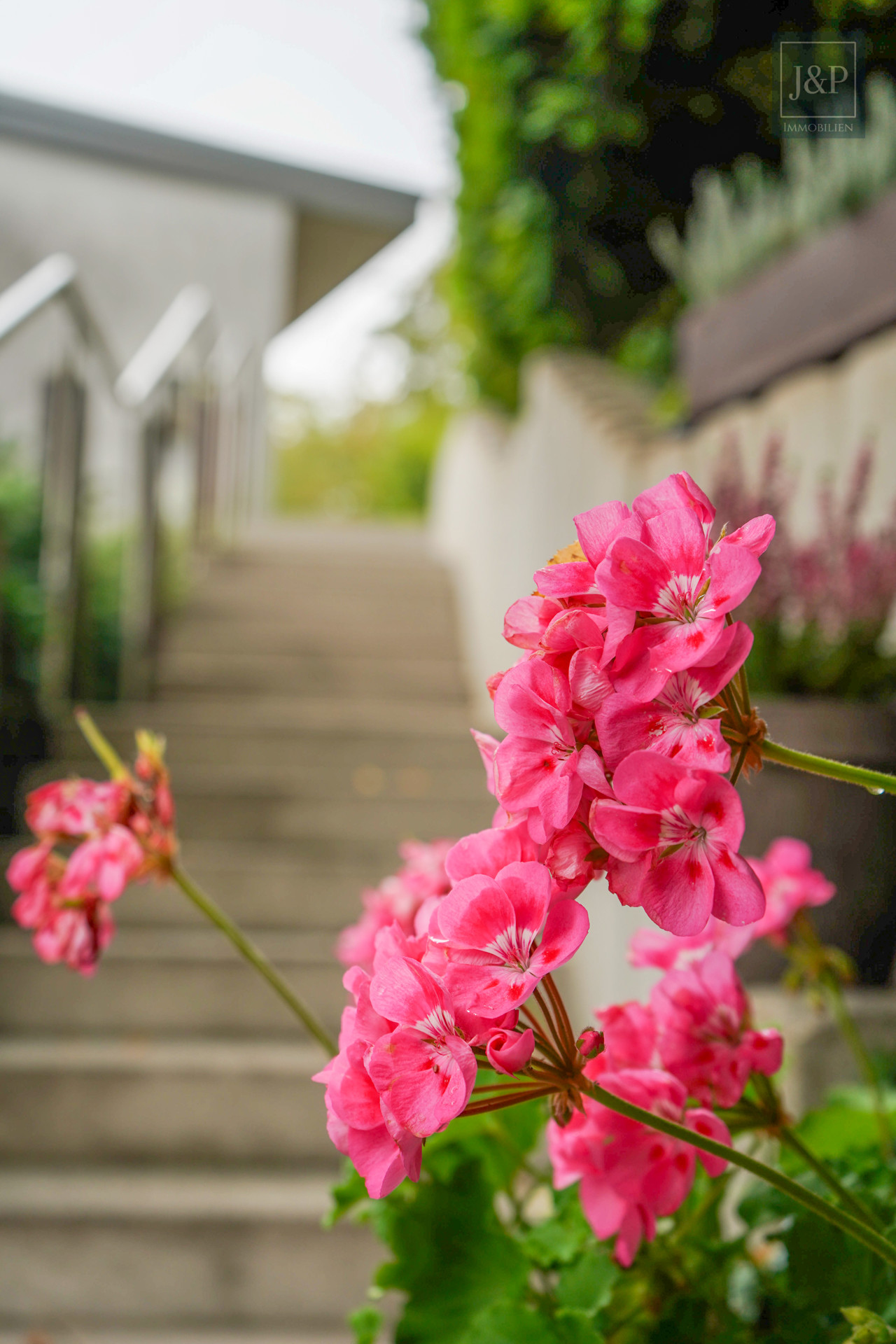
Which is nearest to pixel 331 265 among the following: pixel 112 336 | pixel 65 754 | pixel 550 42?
pixel 112 336

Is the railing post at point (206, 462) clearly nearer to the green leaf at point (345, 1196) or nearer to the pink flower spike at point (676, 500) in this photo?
the green leaf at point (345, 1196)

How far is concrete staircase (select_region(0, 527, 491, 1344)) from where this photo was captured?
5.58ft

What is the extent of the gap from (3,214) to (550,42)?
3.04 metres

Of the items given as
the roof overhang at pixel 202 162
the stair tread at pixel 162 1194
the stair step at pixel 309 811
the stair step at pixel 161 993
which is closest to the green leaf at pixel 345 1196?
the stair tread at pixel 162 1194

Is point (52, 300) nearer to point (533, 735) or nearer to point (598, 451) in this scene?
point (598, 451)

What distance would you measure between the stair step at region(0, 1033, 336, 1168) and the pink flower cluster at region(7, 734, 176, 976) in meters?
1.43

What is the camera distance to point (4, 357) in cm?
244

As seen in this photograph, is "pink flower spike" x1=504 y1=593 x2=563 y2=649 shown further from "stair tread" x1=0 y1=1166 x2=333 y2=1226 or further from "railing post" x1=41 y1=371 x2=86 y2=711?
"railing post" x1=41 y1=371 x2=86 y2=711

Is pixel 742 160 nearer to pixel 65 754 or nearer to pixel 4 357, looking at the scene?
pixel 4 357

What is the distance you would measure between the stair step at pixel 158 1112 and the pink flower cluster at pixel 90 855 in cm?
143

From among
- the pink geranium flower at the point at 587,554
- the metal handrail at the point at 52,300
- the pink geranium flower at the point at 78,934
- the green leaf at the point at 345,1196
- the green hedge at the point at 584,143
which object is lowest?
the green leaf at the point at 345,1196

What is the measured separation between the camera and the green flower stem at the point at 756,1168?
0.33m

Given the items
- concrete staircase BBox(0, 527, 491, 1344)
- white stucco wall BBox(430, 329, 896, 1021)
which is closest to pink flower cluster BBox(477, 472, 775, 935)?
white stucco wall BBox(430, 329, 896, 1021)

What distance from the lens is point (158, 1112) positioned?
6.30 ft
